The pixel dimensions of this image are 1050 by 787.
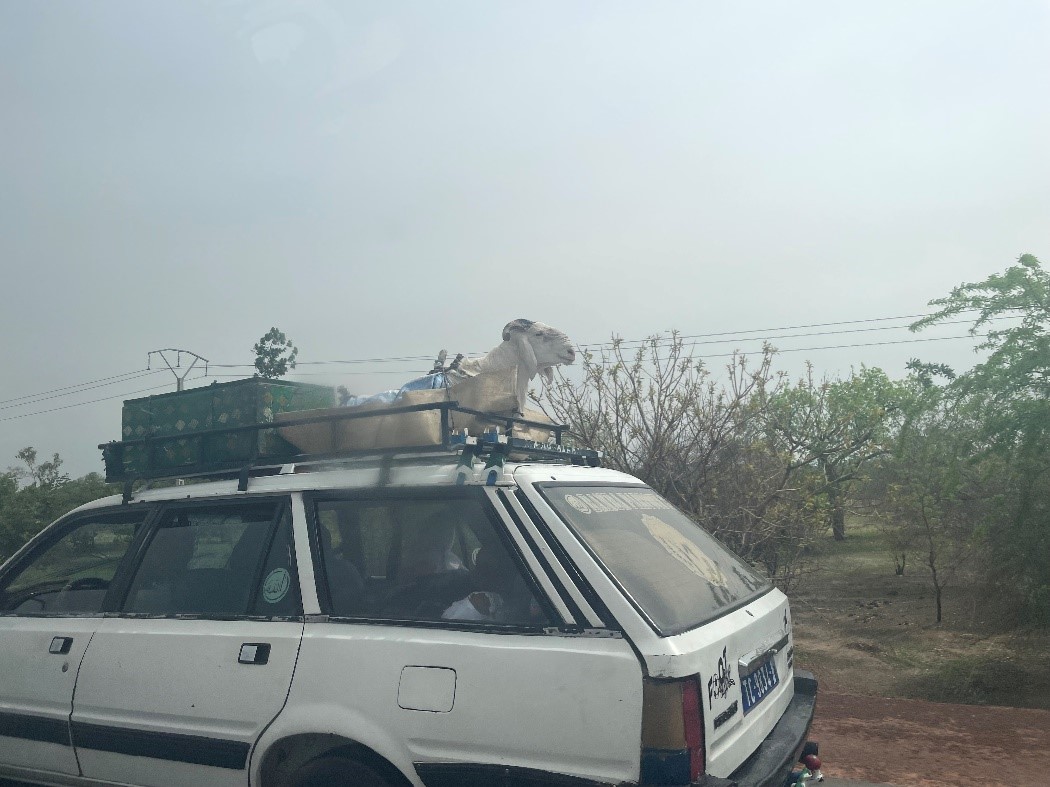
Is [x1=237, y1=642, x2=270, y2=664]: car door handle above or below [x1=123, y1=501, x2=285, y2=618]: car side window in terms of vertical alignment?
below

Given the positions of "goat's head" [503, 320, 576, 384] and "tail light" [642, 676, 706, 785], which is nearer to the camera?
"tail light" [642, 676, 706, 785]

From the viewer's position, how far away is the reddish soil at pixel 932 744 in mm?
4988

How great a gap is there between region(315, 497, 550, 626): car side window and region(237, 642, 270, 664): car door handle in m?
0.29

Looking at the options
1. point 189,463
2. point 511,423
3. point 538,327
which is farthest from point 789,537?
point 189,463

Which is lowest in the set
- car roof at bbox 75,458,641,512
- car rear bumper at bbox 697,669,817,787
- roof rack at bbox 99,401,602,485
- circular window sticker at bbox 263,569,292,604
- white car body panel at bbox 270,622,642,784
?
car rear bumper at bbox 697,669,817,787

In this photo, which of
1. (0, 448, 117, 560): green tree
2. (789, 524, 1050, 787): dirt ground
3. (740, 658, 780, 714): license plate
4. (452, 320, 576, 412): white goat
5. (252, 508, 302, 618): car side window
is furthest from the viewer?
(0, 448, 117, 560): green tree

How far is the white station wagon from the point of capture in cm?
251

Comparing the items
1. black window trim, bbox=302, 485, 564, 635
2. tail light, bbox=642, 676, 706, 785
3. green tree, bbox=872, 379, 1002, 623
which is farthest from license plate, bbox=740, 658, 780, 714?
green tree, bbox=872, 379, 1002, 623

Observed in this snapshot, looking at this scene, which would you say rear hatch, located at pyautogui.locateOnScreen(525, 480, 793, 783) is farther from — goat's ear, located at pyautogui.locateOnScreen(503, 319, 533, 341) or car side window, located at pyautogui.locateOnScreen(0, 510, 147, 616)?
car side window, located at pyautogui.locateOnScreen(0, 510, 147, 616)

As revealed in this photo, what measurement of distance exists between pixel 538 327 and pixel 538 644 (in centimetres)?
254

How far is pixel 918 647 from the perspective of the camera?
11.3 m

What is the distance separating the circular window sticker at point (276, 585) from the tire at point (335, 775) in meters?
0.63

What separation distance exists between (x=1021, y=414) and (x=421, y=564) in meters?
7.12

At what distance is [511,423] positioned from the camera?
156 inches
